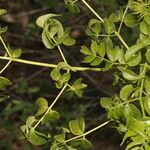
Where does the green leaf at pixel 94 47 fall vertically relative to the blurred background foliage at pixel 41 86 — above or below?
above

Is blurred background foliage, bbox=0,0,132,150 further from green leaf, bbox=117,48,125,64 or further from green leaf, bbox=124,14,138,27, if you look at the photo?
green leaf, bbox=117,48,125,64

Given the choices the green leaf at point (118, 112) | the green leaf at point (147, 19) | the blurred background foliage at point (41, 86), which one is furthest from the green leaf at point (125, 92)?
the blurred background foliage at point (41, 86)

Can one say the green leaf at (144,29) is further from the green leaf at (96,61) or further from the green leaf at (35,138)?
the green leaf at (35,138)

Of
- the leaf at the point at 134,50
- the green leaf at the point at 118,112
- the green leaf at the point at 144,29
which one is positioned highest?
the green leaf at the point at 144,29

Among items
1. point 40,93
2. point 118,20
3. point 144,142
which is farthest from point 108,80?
point 144,142

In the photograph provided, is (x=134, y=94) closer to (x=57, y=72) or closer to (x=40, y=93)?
(x=57, y=72)

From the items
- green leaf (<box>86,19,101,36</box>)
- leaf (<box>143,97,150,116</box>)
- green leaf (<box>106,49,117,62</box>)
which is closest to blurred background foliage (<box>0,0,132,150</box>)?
green leaf (<box>86,19,101,36</box>)

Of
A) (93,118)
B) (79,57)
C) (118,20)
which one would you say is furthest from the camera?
(79,57)

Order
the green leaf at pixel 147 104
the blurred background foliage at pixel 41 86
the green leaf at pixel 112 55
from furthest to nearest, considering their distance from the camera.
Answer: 1. the blurred background foliage at pixel 41 86
2. the green leaf at pixel 112 55
3. the green leaf at pixel 147 104
